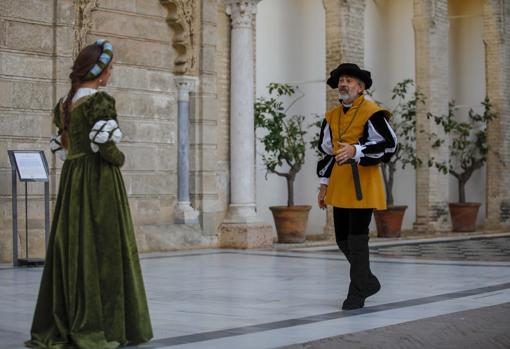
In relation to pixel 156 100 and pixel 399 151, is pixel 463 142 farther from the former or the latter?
pixel 156 100

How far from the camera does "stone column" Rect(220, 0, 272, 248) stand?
12844 millimetres

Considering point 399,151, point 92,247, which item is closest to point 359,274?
point 92,247

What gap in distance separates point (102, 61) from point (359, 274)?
2.35 metres

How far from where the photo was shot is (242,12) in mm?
12891

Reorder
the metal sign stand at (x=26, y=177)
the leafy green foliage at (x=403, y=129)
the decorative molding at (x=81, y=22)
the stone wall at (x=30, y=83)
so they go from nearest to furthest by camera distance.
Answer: the metal sign stand at (x=26, y=177), the stone wall at (x=30, y=83), the decorative molding at (x=81, y=22), the leafy green foliage at (x=403, y=129)

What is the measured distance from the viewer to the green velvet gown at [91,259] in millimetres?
4676

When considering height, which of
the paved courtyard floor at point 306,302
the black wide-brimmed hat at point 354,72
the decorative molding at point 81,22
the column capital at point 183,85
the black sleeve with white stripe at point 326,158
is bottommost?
the paved courtyard floor at point 306,302

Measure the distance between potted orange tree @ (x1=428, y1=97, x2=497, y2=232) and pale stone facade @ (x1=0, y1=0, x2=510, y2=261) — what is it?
517 centimetres

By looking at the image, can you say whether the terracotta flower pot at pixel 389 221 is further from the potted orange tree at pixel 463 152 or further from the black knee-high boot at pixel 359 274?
the black knee-high boot at pixel 359 274

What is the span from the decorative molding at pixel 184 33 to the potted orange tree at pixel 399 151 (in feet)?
14.4

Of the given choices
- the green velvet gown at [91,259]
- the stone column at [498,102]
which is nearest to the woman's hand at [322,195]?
the green velvet gown at [91,259]

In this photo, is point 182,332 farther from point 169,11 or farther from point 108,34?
point 169,11

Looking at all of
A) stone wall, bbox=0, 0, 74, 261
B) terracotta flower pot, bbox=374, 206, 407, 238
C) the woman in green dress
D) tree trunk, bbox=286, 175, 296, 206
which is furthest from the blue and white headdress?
terracotta flower pot, bbox=374, 206, 407, 238

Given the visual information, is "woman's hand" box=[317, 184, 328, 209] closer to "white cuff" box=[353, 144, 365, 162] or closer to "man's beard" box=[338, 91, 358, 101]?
"white cuff" box=[353, 144, 365, 162]
